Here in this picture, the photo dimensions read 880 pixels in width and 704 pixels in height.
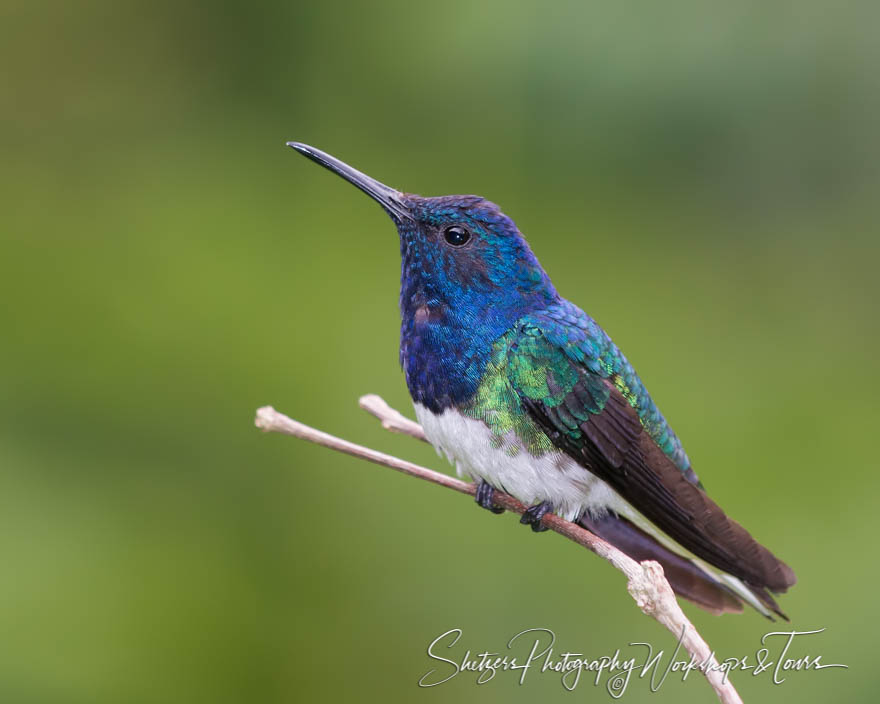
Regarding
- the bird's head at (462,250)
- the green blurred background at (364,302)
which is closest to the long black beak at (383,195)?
the bird's head at (462,250)

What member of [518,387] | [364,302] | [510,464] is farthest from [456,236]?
[364,302]

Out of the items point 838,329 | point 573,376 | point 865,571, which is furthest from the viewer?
point 838,329

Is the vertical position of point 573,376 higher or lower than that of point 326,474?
higher

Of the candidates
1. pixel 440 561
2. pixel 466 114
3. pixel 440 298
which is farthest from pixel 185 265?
pixel 440 298

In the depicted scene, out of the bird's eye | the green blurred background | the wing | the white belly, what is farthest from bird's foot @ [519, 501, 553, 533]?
the green blurred background

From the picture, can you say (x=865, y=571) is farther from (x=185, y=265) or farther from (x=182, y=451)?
(x=185, y=265)

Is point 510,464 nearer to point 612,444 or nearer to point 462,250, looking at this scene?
point 612,444
